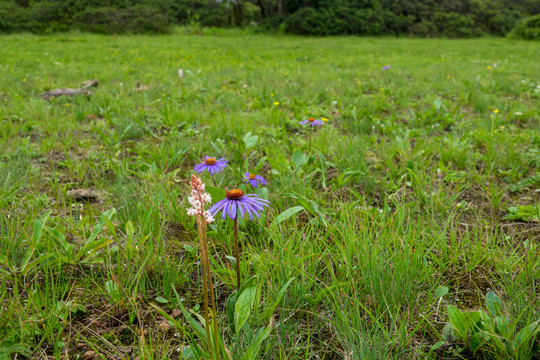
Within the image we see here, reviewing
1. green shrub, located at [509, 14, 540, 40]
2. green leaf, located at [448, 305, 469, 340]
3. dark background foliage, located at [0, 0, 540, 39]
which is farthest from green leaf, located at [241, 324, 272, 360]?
green shrub, located at [509, 14, 540, 40]

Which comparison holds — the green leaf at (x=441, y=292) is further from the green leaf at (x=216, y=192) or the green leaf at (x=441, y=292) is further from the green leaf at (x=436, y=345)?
Result: the green leaf at (x=216, y=192)

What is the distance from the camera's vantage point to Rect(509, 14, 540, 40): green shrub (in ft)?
61.0

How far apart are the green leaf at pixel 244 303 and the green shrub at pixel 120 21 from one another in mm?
18953

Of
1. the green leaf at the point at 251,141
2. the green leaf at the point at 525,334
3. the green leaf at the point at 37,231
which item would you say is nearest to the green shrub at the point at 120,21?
the green leaf at the point at 251,141

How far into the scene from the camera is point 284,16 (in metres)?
21.8

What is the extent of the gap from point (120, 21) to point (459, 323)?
2008 centimetres

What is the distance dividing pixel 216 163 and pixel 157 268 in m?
0.65

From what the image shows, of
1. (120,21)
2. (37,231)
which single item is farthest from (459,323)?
(120,21)

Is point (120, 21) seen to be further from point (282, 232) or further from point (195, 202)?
point (195, 202)

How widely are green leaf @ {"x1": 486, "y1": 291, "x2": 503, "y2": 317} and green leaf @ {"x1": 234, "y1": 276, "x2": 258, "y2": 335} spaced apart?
2.65 feet

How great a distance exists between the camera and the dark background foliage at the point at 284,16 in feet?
58.5

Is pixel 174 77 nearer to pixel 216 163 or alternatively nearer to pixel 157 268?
pixel 216 163

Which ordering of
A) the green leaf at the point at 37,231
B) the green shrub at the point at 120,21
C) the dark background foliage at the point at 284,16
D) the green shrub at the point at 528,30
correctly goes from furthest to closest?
the green shrub at the point at 528,30, the dark background foliage at the point at 284,16, the green shrub at the point at 120,21, the green leaf at the point at 37,231

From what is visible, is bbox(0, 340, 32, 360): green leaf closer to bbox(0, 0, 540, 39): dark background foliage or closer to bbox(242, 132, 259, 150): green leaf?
bbox(242, 132, 259, 150): green leaf
